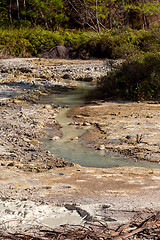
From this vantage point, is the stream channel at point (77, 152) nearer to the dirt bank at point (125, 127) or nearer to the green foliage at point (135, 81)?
the dirt bank at point (125, 127)

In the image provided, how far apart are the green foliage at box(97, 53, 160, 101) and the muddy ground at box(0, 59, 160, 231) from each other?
2.04ft

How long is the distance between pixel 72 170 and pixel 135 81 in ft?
22.0

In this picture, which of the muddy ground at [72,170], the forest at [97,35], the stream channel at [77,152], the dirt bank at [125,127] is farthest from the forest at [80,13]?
the stream channel at [77,152]

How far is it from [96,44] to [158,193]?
16.8m

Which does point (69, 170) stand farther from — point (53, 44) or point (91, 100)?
point (53, 44)

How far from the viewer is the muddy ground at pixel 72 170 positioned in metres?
3.59

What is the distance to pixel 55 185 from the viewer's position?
14.9 ft

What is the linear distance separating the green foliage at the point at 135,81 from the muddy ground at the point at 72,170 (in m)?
0.62

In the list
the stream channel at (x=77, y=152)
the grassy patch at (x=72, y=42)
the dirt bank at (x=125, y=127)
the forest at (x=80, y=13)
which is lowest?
the stream channel at (x=77, y=152)

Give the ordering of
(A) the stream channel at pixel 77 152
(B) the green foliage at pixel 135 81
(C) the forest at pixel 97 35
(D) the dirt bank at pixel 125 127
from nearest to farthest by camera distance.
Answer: (A) the stream channel at pixel 77 152, (D) the dirt bank at pixel 125 127, (B) the green foliage at pixel 135 81, (C) the forest at pixel 97 35

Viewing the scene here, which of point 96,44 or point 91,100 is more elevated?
point 96,44

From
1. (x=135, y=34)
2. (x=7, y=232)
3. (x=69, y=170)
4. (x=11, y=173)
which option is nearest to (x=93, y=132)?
(x=69, y=170)

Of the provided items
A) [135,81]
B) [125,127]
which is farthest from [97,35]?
[125,127]

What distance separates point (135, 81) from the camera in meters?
11.6
